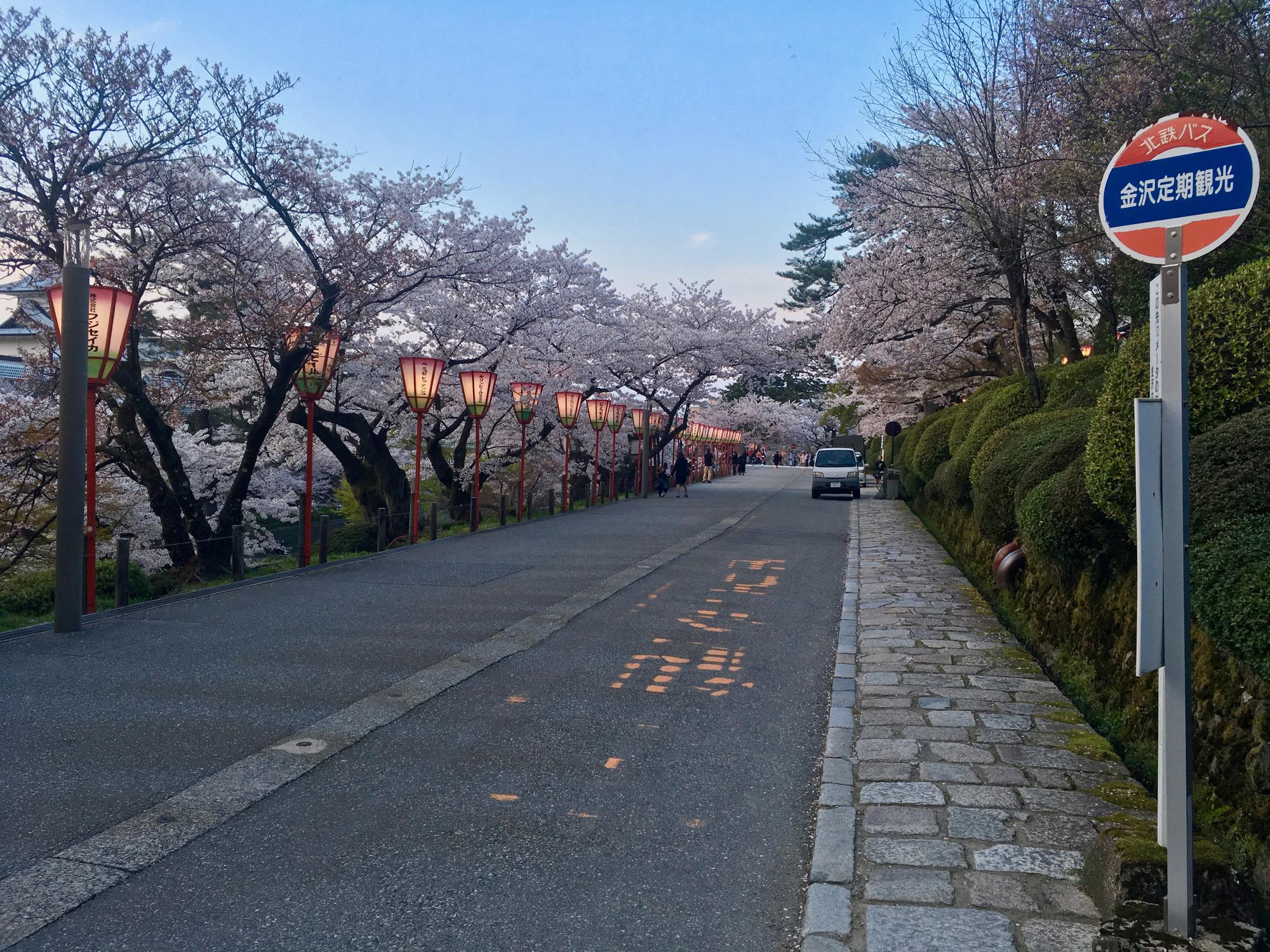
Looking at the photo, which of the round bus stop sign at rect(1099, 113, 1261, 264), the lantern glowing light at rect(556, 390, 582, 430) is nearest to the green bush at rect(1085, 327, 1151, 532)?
the round bus stop sign at rect(1099, 113, 1261, 264)

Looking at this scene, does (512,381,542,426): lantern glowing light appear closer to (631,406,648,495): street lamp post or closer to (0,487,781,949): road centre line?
(631,406,648,495): street lamp post

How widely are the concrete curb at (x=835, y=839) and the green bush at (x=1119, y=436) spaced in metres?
2.04

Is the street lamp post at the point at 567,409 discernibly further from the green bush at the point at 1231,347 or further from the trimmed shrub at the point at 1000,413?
the green bush at the point at 1231,347

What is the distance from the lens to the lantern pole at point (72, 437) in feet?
28.0

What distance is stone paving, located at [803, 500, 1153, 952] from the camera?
339 cm

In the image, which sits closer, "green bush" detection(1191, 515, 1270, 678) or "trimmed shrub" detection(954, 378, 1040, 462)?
"green bush" detection(1191, 515, 1270, 678)

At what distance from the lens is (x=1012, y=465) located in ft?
30.6

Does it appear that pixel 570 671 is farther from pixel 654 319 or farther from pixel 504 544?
pixel 654 319

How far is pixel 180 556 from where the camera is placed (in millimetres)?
16828

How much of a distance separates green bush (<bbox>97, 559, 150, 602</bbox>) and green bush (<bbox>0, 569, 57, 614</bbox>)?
0.76 m

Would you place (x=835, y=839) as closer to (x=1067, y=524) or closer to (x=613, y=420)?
(x=1067, y=524)

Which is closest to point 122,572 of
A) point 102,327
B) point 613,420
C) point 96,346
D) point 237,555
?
point 237,555

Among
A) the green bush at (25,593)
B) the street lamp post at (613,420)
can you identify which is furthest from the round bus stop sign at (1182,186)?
the street lamp post at (613,420)

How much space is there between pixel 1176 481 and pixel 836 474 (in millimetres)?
29362
